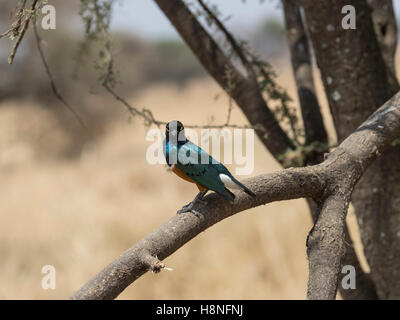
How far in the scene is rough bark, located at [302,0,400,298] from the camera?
10.2 ft

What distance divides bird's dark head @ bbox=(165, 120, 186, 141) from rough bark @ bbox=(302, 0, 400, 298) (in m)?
1.09

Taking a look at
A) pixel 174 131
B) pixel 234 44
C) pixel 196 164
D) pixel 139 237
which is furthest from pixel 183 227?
pixel 139 237

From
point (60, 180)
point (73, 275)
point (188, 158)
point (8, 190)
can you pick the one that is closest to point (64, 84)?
point (60, 180)

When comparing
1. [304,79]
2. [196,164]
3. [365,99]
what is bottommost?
[196,164]

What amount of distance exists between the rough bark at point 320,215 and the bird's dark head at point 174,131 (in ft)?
1.08

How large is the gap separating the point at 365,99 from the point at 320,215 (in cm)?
111

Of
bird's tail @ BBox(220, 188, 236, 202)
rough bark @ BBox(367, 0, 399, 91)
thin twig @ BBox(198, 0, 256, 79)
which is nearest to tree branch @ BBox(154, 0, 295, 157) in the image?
thin twig @ BBox(198, 0, 256, 79)

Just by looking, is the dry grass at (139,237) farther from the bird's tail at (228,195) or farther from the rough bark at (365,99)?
the bird's tail at (228,195)

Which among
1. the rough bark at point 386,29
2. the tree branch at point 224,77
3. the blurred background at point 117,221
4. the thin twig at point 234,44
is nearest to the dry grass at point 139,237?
the blurred background at point 117,221

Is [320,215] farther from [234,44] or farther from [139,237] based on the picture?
[139,237]

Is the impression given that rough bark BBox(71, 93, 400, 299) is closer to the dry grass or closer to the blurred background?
the blurred background

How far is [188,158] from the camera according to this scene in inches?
95.0

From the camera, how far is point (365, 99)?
10.4 ft
